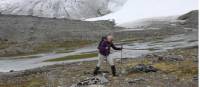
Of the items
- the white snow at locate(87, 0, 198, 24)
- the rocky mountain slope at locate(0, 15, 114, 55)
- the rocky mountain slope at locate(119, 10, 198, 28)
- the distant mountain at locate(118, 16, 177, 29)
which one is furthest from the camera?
the white snow at locate(87, 0, 198, 24)

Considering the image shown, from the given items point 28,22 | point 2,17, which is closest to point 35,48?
point 28,22

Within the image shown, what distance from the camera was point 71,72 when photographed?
1248 inches

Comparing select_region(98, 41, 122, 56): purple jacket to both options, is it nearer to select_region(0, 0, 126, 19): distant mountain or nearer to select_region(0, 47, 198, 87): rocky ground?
select_region(0, 47, 198, 87): rocky ground

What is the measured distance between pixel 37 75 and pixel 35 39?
50932 millimetres

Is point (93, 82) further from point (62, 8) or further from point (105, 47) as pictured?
point (62, 8)

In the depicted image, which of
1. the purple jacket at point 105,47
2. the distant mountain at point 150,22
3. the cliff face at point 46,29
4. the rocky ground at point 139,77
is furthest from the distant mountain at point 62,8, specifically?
the purple jacket at point 105,47

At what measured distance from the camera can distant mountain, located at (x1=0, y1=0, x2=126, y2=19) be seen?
131 metres

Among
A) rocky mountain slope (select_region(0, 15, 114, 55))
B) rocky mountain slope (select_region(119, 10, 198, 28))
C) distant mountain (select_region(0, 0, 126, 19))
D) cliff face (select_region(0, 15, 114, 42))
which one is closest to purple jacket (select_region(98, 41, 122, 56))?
rocky mountain slope (select_region(0, 15, 114, 55))

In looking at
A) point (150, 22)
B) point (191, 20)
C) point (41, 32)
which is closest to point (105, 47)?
point (41, 32)

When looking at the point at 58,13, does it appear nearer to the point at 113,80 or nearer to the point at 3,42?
the point at 3,42

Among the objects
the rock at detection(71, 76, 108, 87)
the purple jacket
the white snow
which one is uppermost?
the purple jacket

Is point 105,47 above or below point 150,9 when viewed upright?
above

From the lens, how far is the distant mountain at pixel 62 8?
130875 mm

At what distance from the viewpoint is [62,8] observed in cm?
13450
